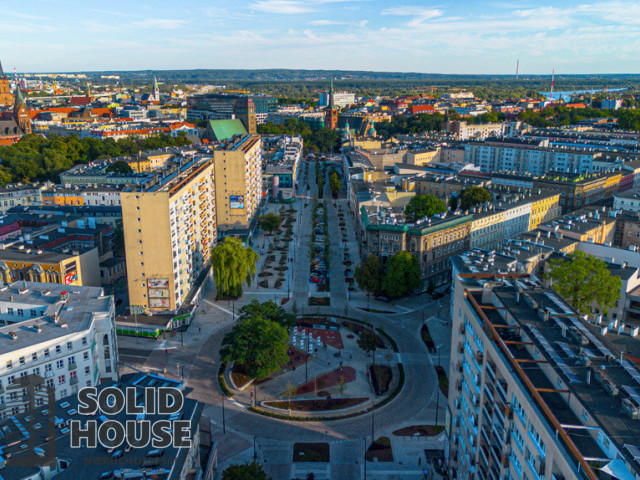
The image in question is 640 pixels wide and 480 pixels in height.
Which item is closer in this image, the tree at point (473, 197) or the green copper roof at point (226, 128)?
the tree at point (473, 197)

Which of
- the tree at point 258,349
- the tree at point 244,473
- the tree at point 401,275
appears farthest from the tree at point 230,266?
the tree at point 244,473

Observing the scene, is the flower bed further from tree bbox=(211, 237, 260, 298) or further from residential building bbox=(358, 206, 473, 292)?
residential building bbox=(358, 206, 473, 292)

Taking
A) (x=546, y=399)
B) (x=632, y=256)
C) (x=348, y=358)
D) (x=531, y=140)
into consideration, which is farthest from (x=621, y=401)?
(x=531, y=140)

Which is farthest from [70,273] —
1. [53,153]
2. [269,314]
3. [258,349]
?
[53,153]

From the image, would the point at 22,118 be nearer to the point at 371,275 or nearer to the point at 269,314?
the point at 371,275

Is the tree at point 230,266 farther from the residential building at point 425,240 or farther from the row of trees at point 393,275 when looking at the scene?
the residential building at point 425,240

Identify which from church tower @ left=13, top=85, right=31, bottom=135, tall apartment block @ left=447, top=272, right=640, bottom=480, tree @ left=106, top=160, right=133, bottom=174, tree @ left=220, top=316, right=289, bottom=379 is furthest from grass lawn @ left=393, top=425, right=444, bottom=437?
church tower @ left=13, top=85, right=31, bottom=135

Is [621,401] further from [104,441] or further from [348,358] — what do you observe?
[348,358]
